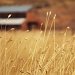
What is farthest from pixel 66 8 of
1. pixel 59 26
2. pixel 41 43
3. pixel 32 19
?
pixel 41 43

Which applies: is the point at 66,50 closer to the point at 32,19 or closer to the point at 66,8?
the point at 32,19

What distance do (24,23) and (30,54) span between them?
56629 millimetres

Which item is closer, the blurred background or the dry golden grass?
the dry golden grass

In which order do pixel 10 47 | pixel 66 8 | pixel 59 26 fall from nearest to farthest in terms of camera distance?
pixel 10 47, pixel 59 26, pixel 66 8

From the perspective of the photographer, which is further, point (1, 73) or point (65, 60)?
point (65, 60)

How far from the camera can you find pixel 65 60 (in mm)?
4105

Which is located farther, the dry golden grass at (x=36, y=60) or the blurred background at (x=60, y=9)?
the blurred background at (x=60, y=9)

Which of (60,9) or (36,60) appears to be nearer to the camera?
(36,60)

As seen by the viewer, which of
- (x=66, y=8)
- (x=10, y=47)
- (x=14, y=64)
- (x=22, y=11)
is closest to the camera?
(x=14, y=64)

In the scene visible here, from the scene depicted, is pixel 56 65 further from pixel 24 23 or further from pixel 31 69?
pixel 24 23

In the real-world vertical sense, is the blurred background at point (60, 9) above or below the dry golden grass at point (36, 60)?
below

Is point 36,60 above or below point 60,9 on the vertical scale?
above

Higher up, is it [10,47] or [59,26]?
[10,47]

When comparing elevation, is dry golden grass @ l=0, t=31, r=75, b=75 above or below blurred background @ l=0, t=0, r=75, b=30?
above
